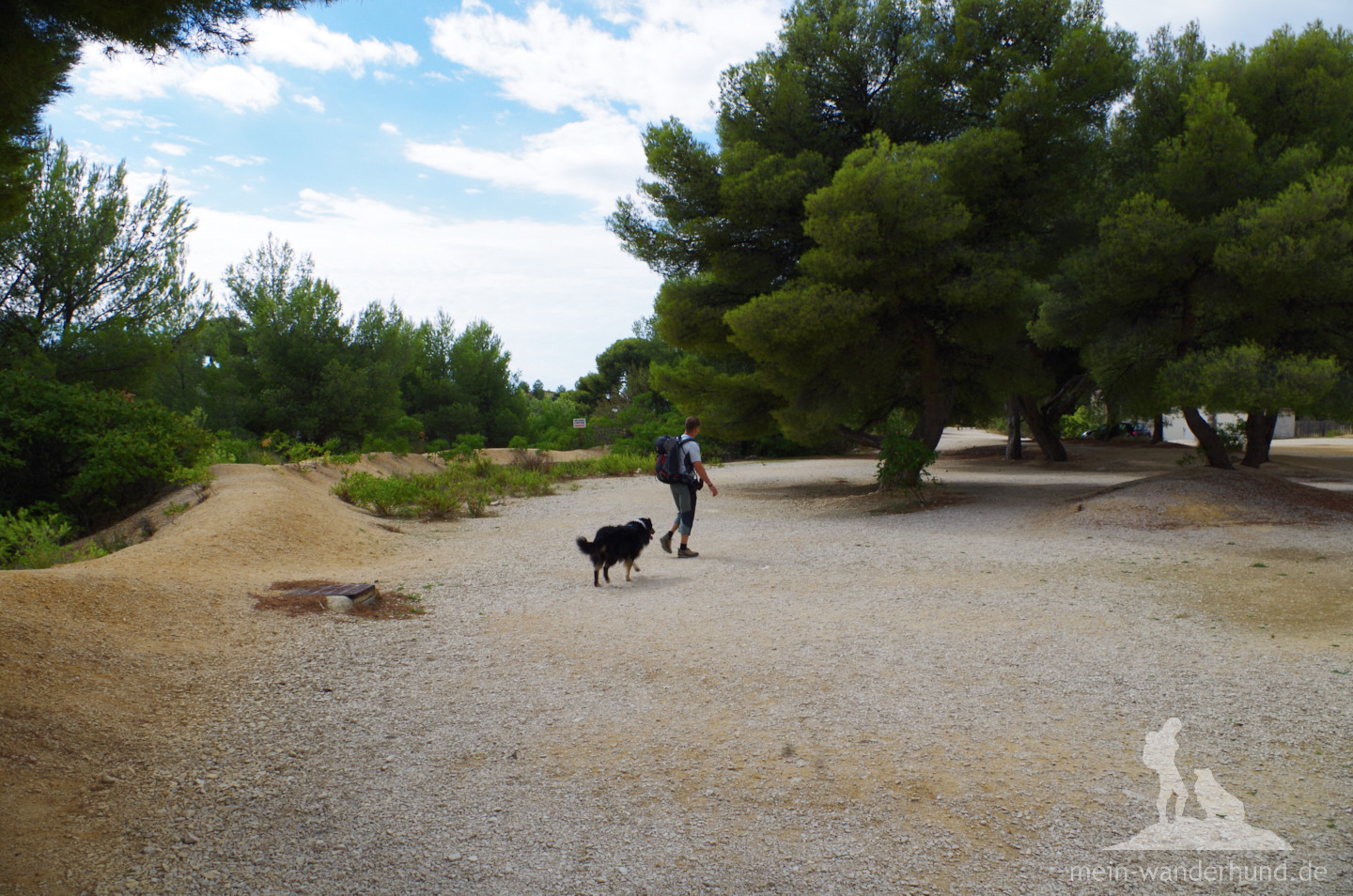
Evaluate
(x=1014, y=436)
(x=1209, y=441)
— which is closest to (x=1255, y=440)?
(x=1209, y=441)

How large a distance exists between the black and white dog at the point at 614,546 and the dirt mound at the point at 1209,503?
20.8 ft

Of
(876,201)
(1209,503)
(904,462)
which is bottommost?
(1209,503)

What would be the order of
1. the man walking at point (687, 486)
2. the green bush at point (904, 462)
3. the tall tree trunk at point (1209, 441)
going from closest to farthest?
the man walking at point (687, 486), the green bush at point (904, 462), the tall tree trunk at point (1209, 441)

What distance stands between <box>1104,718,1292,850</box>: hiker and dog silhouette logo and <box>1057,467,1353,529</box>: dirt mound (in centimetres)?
772

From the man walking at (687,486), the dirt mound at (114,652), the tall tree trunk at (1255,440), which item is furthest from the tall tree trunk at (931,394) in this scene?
the dirt mound at (114,652)

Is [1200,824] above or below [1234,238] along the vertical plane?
below

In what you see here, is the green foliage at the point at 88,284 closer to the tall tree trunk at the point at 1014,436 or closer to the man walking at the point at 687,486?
the man walking at the point at 687,486

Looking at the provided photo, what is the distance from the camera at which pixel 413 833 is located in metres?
2.73

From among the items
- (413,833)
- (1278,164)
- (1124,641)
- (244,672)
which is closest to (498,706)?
(413,833)

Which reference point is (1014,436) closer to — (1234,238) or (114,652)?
(1234,238)

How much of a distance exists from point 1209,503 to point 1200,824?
9.37 metres

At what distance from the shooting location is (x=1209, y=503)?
34.0ft

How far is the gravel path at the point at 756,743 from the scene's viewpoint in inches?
99.3

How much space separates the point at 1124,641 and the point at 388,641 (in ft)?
16.0
